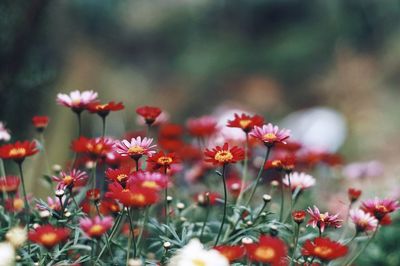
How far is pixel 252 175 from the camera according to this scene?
2.50 m

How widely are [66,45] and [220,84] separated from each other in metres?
2.73

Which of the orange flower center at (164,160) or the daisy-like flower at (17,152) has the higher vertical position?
the daisy-like flower at (17,152)

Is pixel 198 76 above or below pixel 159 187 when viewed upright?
below

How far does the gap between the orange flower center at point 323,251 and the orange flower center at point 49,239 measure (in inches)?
21.9

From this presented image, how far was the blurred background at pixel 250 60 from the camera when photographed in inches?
237

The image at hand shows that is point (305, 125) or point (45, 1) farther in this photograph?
point (305, 125)

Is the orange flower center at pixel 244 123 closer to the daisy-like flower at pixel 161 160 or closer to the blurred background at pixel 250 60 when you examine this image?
the daisy-like flower at pixel 161 160

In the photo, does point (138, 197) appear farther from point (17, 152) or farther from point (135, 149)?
point (17, 152)

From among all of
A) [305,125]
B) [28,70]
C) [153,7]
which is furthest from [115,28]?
[28,70]

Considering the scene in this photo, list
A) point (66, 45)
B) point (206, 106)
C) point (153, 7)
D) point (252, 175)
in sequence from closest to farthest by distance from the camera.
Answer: point (252, 175) < point (66, 45) < point (206, 106) < point (153, 7)

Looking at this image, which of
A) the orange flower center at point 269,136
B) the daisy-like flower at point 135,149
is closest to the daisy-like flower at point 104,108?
the daisy-like flower at point 135,149

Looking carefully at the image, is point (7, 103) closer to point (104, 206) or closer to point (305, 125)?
point (104, 206)

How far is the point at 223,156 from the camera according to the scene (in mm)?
1374

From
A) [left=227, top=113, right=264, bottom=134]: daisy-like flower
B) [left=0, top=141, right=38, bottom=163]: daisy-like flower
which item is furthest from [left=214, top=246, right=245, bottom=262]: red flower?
[left=0, top=141, right=38, bottom=163]: daisy-like flower
